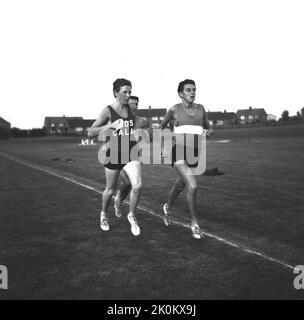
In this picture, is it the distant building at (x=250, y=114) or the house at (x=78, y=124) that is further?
the distant building at (x=250, y=114)

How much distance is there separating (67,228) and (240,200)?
3.94 meters

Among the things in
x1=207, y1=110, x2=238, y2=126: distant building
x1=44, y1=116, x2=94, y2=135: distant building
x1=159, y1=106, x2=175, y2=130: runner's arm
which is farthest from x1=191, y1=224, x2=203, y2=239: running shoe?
x1=207, y1=110, x2=238, y2=126: distant building

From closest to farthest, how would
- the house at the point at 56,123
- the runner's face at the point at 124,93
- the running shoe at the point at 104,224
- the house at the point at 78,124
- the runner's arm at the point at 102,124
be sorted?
the runner's arm at the point at 102,124 < the runner's face at the point at 124,93 < the running shoe at the point at 104,224 < the house at the point at 78,124 < the house at the point at 56,123

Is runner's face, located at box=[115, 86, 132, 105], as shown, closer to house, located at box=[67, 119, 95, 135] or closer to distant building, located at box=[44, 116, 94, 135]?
distant building, located at box=[44, 116, 94, 135]

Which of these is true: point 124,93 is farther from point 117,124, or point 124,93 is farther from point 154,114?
point 154,114

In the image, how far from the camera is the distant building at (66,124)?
13425 cm

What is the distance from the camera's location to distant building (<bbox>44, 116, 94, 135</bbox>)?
13425 centimetres

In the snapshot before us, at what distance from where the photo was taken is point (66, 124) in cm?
14050

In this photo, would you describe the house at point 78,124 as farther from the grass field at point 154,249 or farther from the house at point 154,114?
the grass field at point 154,249

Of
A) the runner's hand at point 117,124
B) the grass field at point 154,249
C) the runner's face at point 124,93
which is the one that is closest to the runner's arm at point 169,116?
the runner's face at point 124,93

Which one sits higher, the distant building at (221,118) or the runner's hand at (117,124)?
the distant building at (221,118)

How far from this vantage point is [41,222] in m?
6.99

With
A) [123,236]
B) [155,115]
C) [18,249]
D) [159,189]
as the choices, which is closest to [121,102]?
[123,236]
